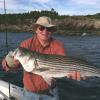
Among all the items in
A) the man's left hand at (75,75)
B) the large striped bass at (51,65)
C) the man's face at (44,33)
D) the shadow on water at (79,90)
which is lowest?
the shadow on water at (79,90)

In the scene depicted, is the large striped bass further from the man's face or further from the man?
the man's face

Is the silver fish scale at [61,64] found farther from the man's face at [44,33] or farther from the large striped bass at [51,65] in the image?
the man's face at [44,33]

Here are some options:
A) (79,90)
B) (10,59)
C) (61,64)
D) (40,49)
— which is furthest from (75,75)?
(79,90)

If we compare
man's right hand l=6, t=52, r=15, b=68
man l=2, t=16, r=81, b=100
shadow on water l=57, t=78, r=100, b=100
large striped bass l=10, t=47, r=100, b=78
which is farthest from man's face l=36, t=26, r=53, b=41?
shadow on water l=57, t=78, r=100, b=100

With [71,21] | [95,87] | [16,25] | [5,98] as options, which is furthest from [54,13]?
[5,98]

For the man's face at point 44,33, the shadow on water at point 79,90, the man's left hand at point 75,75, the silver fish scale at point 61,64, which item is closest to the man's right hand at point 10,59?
the silver fish scale at point 61,64

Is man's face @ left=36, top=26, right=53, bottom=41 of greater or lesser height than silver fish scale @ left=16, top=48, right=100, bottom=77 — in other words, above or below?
above

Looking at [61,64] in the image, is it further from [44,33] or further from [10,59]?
[10,59]

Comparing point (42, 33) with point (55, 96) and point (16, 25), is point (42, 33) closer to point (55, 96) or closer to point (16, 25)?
point (55, 96)
